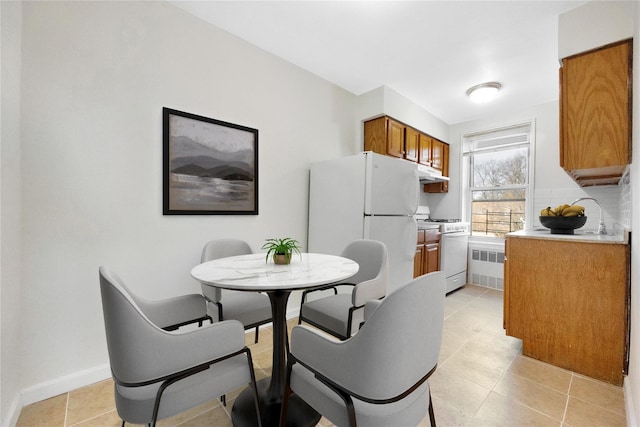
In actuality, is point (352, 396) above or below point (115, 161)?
below

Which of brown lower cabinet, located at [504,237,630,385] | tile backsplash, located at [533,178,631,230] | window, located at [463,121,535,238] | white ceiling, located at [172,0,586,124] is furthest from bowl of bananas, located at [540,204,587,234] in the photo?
window, located at [463,121,535,238]

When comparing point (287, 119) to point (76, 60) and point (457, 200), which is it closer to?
point (76, 60)

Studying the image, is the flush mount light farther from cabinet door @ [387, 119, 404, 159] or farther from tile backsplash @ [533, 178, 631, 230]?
tile backsplash @ [533, 178, 631, 230]

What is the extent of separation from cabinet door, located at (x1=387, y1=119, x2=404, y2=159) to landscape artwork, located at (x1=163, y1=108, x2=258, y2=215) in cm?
174

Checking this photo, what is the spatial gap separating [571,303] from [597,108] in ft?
4.66

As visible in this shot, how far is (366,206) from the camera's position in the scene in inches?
98.7

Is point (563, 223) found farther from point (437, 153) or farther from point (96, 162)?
point (96, 162)

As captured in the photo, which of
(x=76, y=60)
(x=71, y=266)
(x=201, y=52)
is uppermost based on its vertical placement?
(x=201, y=52)

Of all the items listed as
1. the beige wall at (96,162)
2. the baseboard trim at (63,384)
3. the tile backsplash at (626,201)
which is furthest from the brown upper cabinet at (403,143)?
the baseboard trim at (63,384)

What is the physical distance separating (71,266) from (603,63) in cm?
393

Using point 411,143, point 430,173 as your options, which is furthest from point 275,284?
point 430,173

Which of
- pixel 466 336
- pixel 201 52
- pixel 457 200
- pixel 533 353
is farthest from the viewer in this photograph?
pixel 457 200

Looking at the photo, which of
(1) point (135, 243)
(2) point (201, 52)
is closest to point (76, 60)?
(2) point (201, 52)

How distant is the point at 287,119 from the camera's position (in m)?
2.83
